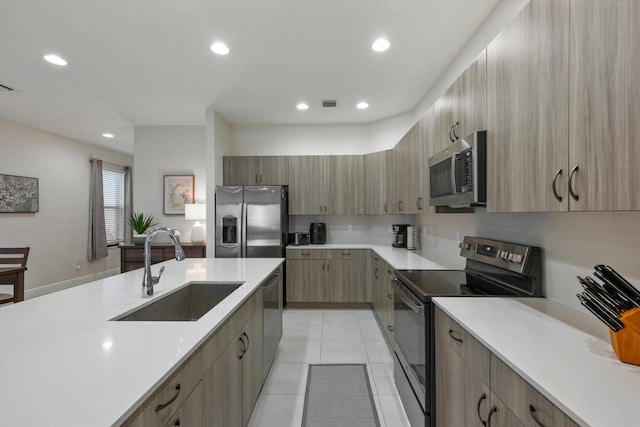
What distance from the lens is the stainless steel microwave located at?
5.34 ft

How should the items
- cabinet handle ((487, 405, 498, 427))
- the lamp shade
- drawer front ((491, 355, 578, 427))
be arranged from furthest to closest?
the lamp shade < cabinet handle ((487, 405, 498, 427)) < drawer front ((491, 355, 578, 427))

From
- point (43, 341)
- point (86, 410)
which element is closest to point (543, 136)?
point (86, 410)

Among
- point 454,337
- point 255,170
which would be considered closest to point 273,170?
point 255,170

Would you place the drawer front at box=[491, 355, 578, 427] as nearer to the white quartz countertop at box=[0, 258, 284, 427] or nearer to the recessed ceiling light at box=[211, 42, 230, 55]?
the white quartz countertop at box=[0, 258, 284, 427]

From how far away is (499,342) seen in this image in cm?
107

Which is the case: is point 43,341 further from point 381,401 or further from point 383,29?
point 383,29

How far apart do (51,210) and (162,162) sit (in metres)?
2.30

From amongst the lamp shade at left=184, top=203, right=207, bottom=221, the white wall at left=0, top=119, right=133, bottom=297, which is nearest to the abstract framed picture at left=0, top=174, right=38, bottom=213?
the white wall at left=0, top=119, right=133, bottom=297

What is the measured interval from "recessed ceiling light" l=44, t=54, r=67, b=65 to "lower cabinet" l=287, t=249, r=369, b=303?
10.6 ft

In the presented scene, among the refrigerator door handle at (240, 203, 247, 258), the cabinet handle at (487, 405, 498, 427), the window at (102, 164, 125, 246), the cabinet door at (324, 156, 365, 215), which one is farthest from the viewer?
the window at (102, 164, 125, 246)

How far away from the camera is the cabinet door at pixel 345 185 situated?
4.40m

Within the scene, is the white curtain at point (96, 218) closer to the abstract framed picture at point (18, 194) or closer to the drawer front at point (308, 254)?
the abstract framed picture at point (18, 194)

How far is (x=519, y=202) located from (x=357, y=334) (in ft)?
8.25

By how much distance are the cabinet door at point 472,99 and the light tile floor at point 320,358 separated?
75.6 inches
